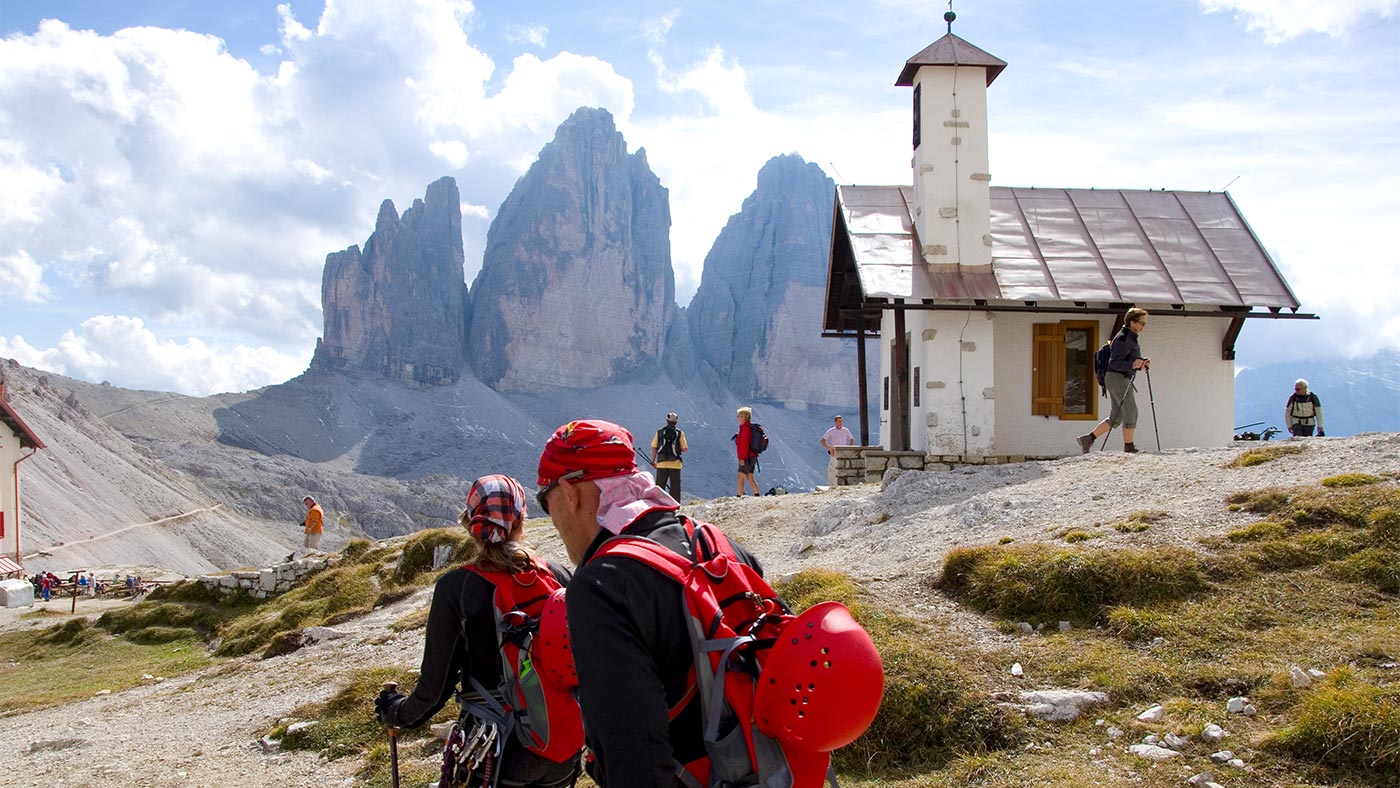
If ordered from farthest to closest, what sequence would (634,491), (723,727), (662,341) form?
1. (662,341)
2. (634,491)
3. (723,727)

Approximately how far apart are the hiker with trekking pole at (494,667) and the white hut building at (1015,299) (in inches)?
506

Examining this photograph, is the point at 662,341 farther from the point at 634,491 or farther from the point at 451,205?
the point at 634,491

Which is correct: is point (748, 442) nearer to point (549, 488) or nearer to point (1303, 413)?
point (1303, 413)

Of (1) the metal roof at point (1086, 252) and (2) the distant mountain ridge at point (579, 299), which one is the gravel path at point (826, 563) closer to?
(1) the metal roof at point (1086, 252)

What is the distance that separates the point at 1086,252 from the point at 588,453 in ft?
53.7

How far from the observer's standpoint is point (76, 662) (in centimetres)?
1598

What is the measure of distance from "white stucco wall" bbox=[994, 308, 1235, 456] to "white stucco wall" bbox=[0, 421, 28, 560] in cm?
4072

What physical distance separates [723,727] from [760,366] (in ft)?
455

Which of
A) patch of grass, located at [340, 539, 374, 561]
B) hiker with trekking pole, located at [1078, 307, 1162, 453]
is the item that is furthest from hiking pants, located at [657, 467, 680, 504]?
hiker with trekking pole, located at [1078, 307, 1162, 453]

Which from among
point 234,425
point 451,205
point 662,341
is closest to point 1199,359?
point 234,425

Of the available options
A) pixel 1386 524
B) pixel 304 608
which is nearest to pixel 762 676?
pixel 1386 524

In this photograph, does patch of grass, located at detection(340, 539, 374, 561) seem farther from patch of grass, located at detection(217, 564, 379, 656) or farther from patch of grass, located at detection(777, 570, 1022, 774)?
patch of grass, located at detection(777, 570, 1022, 774)

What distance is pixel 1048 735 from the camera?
5262mm

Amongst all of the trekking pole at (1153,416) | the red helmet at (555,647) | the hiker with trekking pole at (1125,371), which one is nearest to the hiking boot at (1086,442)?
the hiker with trekking pole at (1125,371)
